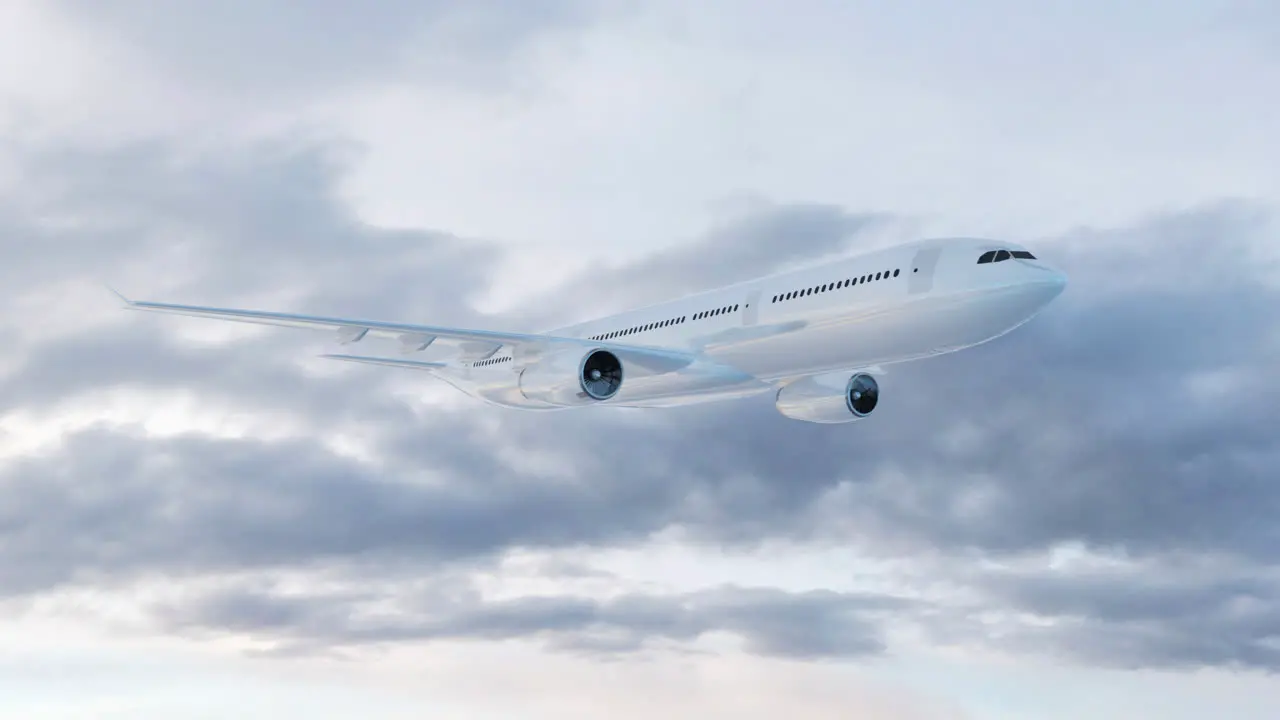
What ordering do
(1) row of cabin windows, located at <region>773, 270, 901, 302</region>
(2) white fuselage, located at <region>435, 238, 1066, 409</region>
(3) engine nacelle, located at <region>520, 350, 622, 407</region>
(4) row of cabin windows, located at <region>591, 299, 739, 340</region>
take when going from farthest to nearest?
(4) row of cabin windows, located at <region>591, 299, 739, 340</region>, (3) engine nacelle, located at <region>520, 350, 622, 407</region>, (1) row of cabin windows, located at <region>773, 270, 901, 302</region>, (2) white fuselage, located at <region>435, 238, 1066, 409</region>

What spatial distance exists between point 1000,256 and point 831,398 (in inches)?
601

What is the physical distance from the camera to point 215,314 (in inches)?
2251

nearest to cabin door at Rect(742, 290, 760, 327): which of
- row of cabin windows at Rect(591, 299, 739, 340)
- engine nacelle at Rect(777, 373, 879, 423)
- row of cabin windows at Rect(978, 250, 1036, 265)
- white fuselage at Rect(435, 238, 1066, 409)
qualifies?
white fuselage at Rect(435, 238, 1066, 409)

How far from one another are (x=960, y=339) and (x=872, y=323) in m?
3.36

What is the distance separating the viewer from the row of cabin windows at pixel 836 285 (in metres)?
51.2

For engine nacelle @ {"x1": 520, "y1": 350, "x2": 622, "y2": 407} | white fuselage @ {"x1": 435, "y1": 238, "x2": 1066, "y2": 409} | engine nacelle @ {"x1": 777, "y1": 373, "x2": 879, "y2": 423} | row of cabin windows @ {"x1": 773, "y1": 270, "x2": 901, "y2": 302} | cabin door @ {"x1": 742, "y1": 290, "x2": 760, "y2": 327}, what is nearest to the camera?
white fuselage @ {"x1": 435, "y1": 238, "x2": 1066, "y2": 409}

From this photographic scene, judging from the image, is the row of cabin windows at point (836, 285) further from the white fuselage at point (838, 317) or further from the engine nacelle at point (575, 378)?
the engine nacelle at point (575, 378)

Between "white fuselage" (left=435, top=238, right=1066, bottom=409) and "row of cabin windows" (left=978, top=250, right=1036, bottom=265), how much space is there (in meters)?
0.19

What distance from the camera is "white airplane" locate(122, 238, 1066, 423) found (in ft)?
161

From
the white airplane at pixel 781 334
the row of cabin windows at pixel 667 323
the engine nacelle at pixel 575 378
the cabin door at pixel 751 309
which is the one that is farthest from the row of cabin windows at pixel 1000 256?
the engine nacelle at pixel 575 378

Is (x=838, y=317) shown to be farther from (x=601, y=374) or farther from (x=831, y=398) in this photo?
(x=601, y=374)

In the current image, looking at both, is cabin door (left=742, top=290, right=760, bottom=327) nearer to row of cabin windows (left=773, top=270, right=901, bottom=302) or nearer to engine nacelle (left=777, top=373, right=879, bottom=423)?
row of cabin windows (left=773, top=270, right=901, bottom=302)

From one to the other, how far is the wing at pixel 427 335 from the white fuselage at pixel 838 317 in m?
0.87

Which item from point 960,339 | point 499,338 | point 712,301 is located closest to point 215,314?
point 499,338
